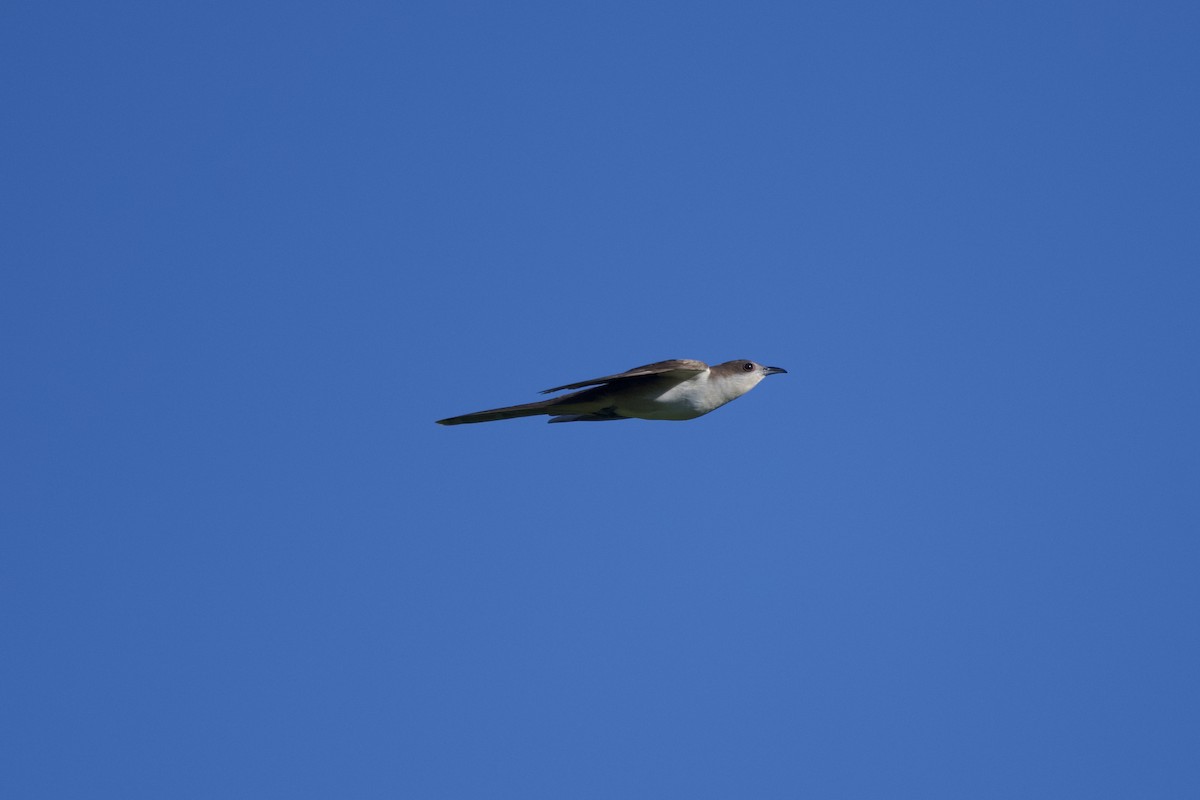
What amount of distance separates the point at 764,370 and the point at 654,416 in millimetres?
1935

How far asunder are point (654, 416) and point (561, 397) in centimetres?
141

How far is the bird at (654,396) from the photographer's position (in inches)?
619

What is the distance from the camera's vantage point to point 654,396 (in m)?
16.1

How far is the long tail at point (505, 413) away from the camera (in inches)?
614

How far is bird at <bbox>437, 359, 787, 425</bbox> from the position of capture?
51.6 ft

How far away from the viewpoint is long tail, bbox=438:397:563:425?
15.6 m

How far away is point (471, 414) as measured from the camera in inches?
611

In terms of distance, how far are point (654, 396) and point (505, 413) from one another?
2.16m

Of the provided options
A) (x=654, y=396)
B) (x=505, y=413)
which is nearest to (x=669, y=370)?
(x=654, y=396)

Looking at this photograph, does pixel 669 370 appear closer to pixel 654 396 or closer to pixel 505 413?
pixel 654 396

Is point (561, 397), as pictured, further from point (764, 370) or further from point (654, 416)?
point (764, 370)

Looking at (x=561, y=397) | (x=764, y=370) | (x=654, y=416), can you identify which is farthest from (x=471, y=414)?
(x=764, y=370)

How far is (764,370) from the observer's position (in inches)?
673

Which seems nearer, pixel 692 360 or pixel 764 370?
pixel 692 360
